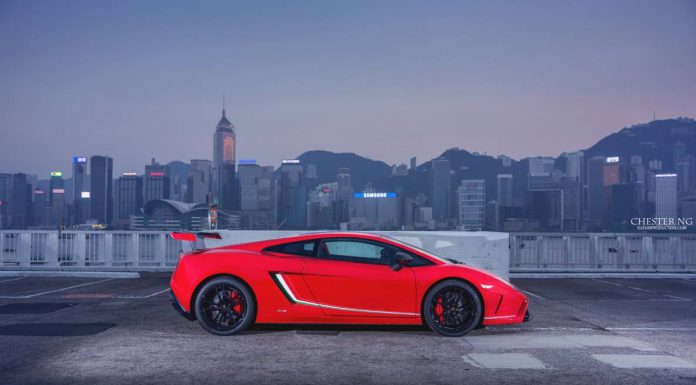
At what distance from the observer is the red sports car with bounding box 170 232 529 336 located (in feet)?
23.7

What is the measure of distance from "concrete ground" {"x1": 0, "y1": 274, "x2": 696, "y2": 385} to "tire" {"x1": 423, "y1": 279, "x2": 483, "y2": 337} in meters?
0.18

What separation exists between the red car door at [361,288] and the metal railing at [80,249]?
1156 cm

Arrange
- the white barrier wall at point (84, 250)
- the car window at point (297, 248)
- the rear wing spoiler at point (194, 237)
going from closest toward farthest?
1. the car window at point (297, 248)
2. the rear wing spoiler at point (194, 237)
3. the white barrier wall at point (84, 250)

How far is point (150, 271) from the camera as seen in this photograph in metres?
17.7

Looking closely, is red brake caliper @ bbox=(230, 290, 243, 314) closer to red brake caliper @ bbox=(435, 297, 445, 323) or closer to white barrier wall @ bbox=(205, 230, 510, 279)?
red brake caliper @ bbox=(435, 297, 445, 323)

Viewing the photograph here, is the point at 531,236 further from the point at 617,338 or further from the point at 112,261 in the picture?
the point at 112,261

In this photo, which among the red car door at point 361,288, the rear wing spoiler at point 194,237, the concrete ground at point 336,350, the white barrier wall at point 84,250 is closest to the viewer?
the concrete ground at point 336,350

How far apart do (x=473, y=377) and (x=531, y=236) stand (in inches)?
532

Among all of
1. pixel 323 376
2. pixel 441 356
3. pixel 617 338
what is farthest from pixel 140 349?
pixel 617 338

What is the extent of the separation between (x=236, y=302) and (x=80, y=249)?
40.9ft

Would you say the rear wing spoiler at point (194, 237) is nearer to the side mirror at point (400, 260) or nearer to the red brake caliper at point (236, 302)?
the red brake caliper at point (236, 302)

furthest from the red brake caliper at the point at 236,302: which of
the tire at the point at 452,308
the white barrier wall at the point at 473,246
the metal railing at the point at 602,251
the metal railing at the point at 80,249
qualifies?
the metal railing at the point at 602,251

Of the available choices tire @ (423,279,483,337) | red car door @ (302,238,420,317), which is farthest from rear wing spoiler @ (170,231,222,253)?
tire @ (423,279,483,337)

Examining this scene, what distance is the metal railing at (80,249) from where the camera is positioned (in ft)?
58.0
